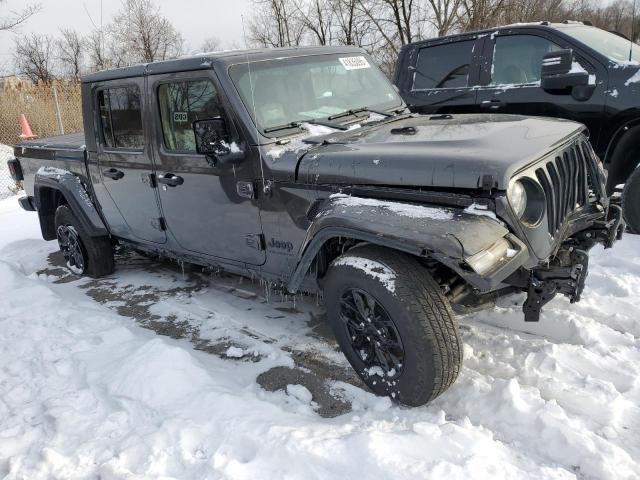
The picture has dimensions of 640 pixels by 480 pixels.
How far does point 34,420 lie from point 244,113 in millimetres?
2135

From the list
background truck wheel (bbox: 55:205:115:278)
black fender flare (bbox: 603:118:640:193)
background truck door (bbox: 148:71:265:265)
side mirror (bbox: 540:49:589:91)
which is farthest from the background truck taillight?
black fender flare (bbox: 603:118:640:193)

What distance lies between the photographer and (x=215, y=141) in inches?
130

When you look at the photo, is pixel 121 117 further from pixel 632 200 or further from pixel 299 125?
pixel 632 200

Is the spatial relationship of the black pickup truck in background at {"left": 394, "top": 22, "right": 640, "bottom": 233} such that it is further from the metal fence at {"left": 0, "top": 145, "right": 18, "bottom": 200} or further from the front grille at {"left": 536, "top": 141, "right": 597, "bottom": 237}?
the metal fence at {"left": 0, "top": 145, "right": 18, "bottom": 200}

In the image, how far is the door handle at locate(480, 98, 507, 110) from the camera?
18.0ft

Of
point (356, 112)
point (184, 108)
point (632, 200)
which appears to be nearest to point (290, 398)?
point (356, 112)

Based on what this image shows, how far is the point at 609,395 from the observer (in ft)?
8.77

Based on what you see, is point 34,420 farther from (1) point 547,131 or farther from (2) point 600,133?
(2) point 600,133

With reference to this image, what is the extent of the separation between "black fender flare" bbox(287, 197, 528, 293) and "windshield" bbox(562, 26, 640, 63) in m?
3.64

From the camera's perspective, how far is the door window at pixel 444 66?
5.83 metres

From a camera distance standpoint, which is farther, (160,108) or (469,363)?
(160,108)

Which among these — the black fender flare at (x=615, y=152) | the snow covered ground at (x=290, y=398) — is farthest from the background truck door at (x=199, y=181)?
the black fender flare at (x=615, y=152)

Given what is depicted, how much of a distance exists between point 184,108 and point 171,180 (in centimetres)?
53

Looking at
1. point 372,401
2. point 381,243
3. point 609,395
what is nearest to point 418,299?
point 381,243
